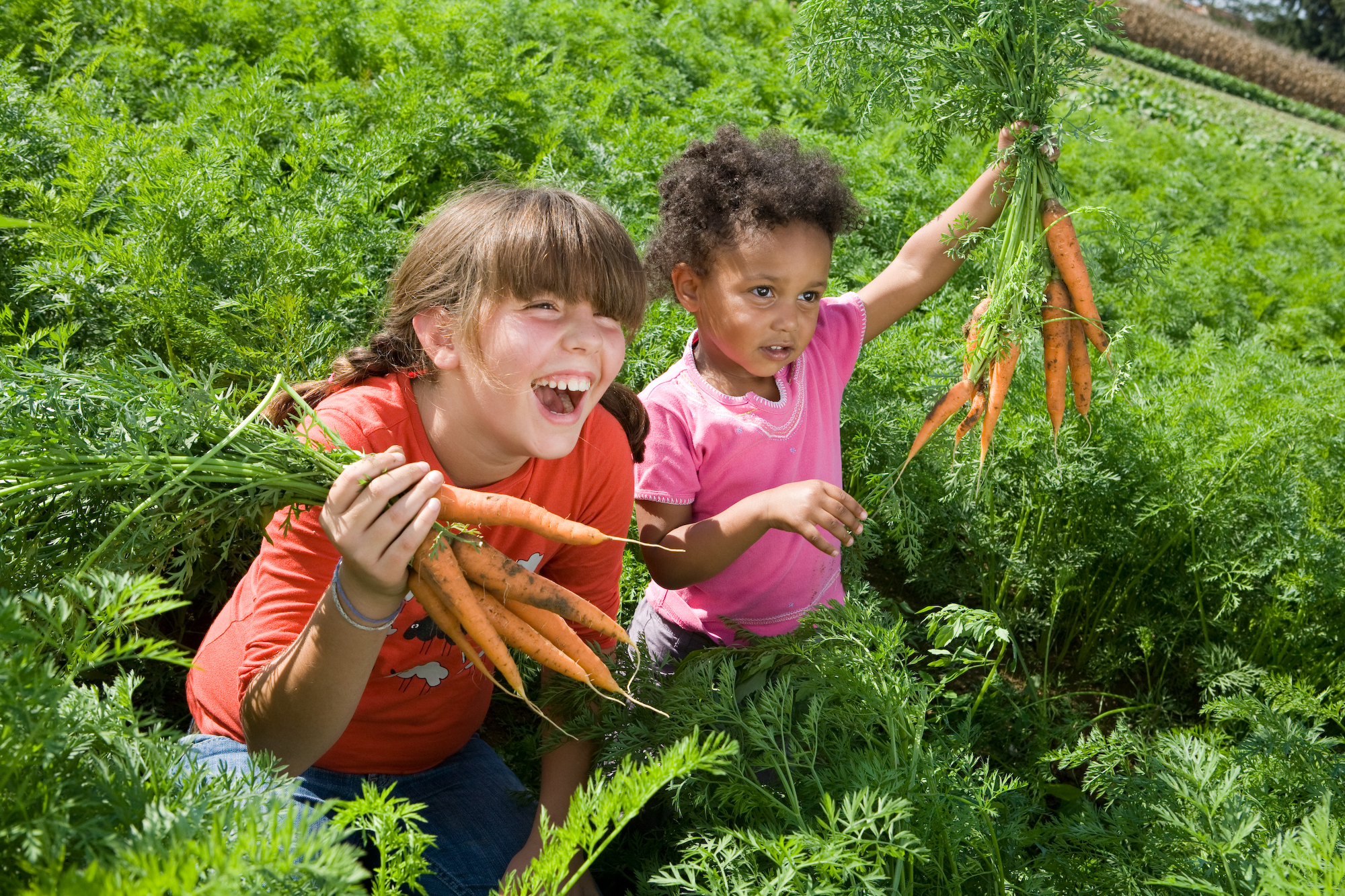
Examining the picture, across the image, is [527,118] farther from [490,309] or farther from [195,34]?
[490,309]

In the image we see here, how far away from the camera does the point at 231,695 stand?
5.94 feet

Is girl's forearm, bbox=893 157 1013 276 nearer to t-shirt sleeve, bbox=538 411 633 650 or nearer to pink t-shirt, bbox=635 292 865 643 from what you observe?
pink t-shirt, bbox=635 292 865 643

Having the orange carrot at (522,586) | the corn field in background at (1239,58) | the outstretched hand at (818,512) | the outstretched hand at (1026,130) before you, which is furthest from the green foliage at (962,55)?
the corn field in background at (1239,58)

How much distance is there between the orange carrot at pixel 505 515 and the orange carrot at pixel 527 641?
153mm

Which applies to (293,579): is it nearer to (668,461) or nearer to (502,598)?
(502,598)

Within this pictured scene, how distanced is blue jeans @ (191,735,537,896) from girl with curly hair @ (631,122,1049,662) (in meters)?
0.51

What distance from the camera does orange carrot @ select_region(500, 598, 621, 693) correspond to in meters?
1.80

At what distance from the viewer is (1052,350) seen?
93.7 inches

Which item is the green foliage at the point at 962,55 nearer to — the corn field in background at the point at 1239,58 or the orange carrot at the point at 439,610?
the orange carrot at the point at 439,610

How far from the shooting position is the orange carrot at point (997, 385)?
2.16 metres

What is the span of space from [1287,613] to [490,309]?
259 cm

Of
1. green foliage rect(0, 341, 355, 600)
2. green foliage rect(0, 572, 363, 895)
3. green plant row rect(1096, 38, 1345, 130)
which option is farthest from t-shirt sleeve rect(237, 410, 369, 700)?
green plant row rect(1096, 38, 1345, 130)

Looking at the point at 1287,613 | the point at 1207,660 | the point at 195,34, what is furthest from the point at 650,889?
the point at 195,34

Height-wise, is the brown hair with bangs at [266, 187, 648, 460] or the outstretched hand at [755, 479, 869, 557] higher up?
the brown hair with bangs at [266, 187, 648, 460]
